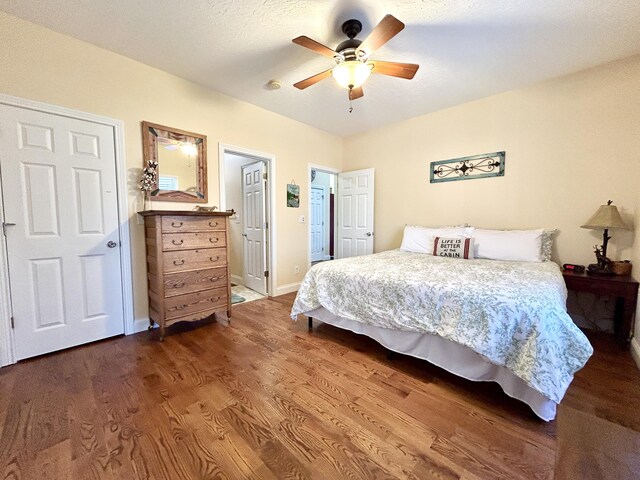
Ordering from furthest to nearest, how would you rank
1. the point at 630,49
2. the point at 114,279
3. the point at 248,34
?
the point at 114,279, the point at 630,49, the point at 248,34

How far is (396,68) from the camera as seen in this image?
2.03 metres

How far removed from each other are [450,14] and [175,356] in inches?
129

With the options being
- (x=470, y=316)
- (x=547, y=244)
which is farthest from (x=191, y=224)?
(x=547, y=244)

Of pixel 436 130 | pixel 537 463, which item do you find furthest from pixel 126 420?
pixel 436 130

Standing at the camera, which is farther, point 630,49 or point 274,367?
point 630,49

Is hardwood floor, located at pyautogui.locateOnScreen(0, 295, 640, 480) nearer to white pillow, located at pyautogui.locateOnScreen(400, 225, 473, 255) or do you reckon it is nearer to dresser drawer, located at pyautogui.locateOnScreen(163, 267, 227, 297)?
dresser drawer, located at pyautogui.locateOnScreen(163, 267, 227, 297)

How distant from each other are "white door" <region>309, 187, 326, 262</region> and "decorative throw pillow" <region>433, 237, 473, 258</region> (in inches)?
142

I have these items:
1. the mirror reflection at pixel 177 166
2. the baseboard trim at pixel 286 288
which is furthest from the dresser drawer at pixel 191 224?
the baseboard trim at pixel 286 288

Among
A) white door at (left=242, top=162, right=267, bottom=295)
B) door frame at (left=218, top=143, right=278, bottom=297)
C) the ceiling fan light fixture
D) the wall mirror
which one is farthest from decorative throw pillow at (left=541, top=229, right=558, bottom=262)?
the wall mirror

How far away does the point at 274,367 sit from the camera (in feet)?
6.34

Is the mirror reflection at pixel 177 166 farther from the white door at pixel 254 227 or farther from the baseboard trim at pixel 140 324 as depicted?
the baseboard trim at pixel 140 324

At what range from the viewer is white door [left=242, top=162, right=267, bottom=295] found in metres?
3.78

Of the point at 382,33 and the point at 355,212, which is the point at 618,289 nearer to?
the point at 382,33

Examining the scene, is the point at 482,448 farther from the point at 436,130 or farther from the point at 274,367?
the point at 436,130
